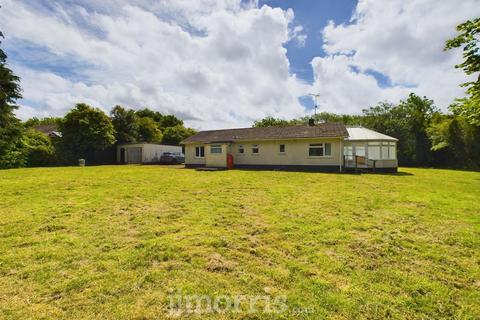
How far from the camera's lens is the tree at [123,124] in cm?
3306

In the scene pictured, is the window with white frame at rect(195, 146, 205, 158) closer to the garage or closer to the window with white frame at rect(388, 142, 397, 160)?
the garage

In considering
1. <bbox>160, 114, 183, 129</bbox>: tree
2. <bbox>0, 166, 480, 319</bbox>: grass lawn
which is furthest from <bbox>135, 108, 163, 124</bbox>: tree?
<bbox>0, 166, 480, 319</bbox>: grass lawn

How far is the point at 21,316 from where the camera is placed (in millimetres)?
2744

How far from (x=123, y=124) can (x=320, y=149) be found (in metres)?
26.0

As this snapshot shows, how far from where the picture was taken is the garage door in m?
31.3

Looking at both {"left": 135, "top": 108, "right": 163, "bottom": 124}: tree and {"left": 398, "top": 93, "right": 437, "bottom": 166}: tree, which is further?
{"left": 135, "top": 108, "right": 163, "bottom": 124}: tree

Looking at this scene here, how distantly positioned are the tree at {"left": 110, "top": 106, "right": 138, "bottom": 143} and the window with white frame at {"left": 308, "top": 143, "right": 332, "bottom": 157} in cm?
2463

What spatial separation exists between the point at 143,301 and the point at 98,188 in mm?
8681

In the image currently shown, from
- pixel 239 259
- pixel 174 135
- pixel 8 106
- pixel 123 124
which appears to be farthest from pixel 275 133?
pixel 174 135

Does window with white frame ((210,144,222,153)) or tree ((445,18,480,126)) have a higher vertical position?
tree ((445,18,480,126))

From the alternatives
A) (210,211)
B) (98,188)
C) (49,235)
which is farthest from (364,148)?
(49,235)

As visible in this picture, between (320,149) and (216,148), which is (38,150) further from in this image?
(320,149)

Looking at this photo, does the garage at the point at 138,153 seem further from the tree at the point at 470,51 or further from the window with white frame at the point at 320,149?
the tree at the point at 470,51

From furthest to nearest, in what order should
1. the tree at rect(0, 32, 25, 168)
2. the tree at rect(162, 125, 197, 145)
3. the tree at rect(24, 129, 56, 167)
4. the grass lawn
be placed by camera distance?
the tree at rect(162, 125, 197, 145) < the tree at rect(24, 129, 56, 167) < the tree at rect(0, 32, 25, 168) < the grass lawn
